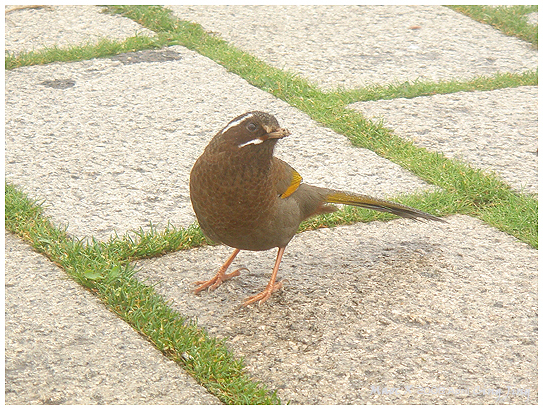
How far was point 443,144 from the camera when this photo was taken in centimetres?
532

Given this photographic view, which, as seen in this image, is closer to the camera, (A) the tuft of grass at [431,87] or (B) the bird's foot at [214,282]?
(B) the bird's foot at [214,282]

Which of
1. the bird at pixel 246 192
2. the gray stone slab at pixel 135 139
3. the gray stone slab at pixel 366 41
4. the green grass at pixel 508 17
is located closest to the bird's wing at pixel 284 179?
the bird at pixel 246 192

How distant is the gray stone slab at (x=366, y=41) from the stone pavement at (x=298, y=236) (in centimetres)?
3

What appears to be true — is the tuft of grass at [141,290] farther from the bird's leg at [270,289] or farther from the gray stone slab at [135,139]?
the bird's leg at [270,289]

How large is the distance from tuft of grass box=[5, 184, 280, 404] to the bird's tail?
2.69 ft

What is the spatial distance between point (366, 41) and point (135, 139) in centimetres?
283

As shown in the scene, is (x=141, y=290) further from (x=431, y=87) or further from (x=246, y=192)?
(x=431, y=87)

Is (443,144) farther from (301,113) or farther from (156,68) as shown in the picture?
(156,68)

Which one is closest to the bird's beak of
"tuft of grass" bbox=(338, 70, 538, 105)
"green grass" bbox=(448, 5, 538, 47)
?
"tuft of grass" bbox=(338, 70, 538, 105)

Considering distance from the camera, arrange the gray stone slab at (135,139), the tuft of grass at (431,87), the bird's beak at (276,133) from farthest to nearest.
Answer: the tuft of grass at (431,87), the gray stone slab at (135,139), the bird's beak at (276,133)

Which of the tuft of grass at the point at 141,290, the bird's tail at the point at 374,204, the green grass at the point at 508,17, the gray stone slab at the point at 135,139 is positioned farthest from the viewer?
the green grass at the point at 508,17

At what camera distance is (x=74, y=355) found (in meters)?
3.15

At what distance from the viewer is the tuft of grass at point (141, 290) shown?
3078 millimetres
